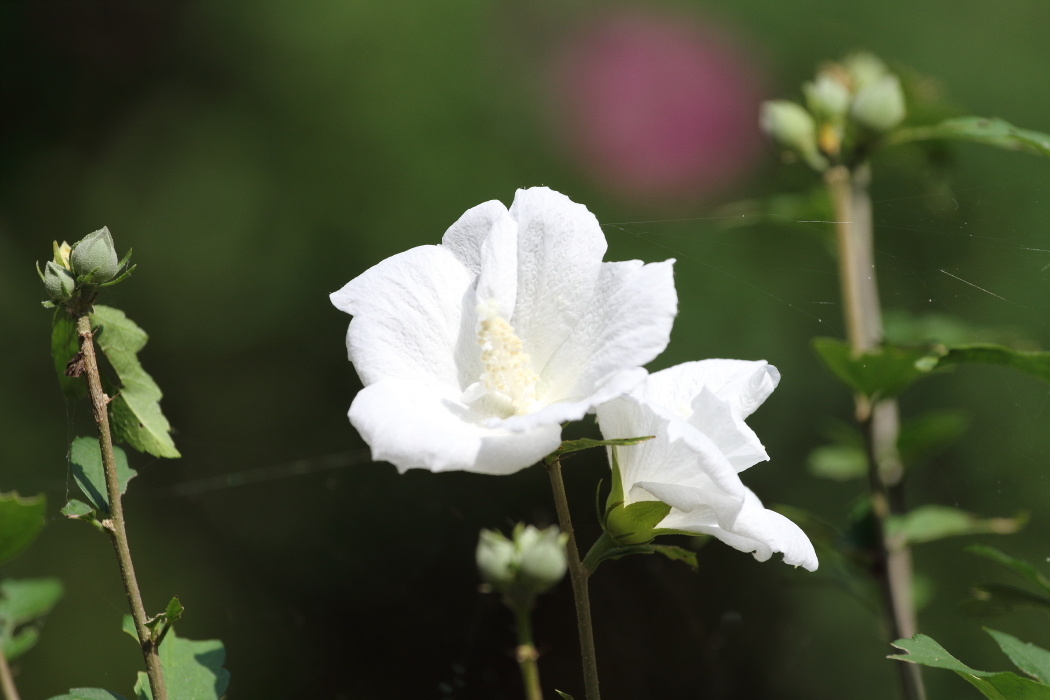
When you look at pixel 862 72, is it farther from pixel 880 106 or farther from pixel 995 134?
pixel 995 134

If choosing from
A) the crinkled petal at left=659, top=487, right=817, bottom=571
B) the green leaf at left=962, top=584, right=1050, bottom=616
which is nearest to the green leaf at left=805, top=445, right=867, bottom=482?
the green leaf at left=962, top=584, right=1050, bottom=616

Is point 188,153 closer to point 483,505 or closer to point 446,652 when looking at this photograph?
point 483,505

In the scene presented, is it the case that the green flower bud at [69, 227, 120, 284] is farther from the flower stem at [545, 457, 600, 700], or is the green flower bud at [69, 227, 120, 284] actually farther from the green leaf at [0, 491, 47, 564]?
the flower stem at [545, 457, 600, 700]

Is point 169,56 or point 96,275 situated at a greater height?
point 169,56

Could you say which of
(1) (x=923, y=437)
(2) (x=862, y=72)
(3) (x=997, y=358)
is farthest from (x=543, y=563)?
(2) (x=862, y=72)

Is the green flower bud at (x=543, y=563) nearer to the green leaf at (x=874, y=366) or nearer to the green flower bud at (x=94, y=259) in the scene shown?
the green flower bud at (x=94, y=259)

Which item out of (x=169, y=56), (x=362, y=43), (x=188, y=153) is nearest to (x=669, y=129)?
(x=362, y=43)
